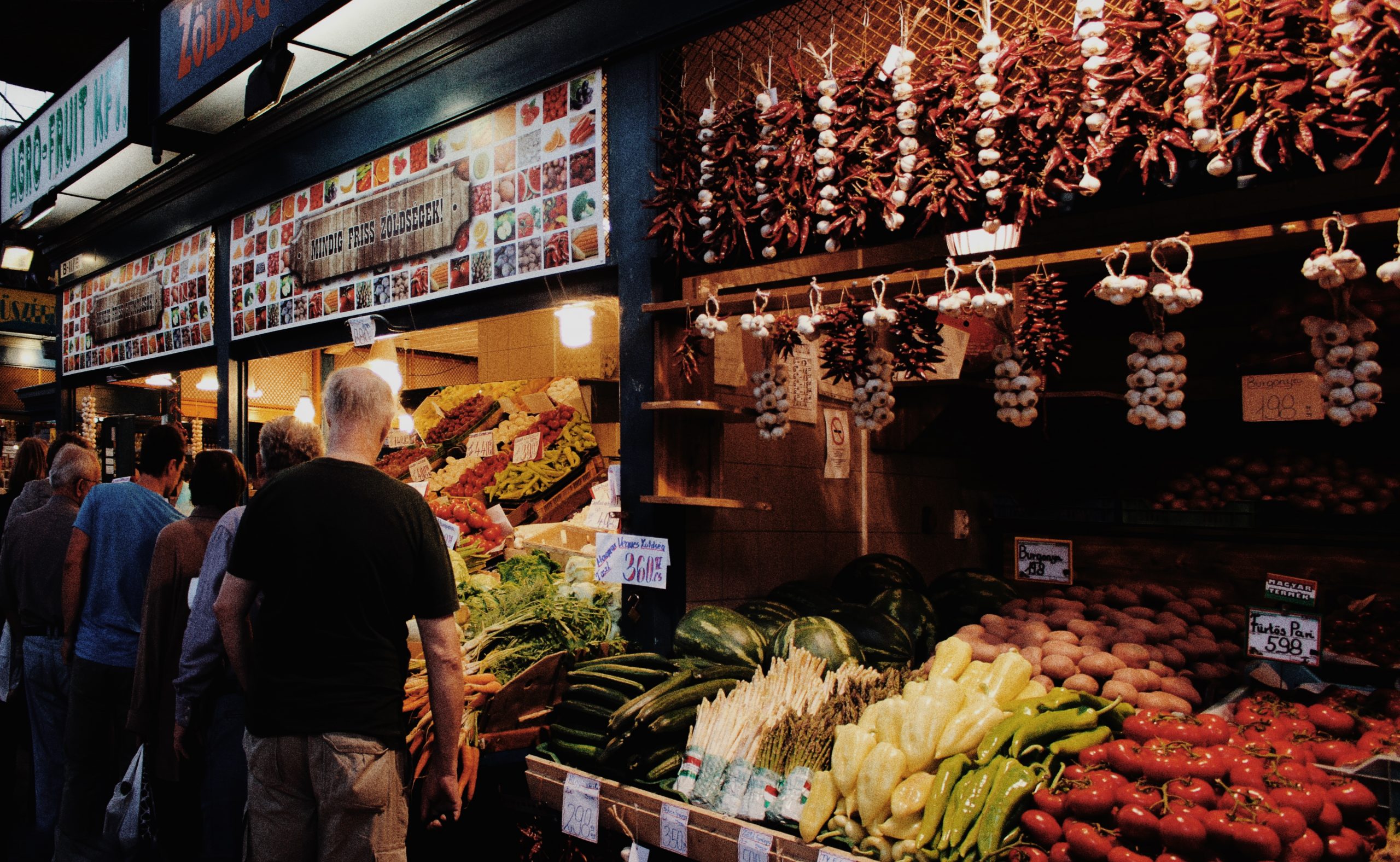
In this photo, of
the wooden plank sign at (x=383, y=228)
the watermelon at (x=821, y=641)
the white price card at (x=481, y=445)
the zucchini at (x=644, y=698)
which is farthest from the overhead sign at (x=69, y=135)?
the watermelon at (x=821, y=641)

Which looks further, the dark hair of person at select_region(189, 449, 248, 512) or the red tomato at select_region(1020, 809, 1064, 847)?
the dark hair of person at select_region(189, 449, 248, 512)

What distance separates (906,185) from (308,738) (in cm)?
252

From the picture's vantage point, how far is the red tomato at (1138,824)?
2148 millimetres

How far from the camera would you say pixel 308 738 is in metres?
2.61

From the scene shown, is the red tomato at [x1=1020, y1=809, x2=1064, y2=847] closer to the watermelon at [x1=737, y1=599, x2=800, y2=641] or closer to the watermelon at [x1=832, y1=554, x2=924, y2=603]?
the watermelon at [x1=737, y1=599, x2=800, y2=641]

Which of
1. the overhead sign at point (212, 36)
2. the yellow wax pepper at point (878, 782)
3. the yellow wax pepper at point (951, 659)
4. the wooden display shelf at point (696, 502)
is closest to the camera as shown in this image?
the yellow wax pepper at point (878, 782)

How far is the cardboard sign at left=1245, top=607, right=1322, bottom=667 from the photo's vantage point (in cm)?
283

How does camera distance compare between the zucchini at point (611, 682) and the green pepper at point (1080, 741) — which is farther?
the zucchini at point (611, 682)

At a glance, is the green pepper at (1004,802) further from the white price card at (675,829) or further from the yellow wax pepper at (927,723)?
the white price card at (675,829)

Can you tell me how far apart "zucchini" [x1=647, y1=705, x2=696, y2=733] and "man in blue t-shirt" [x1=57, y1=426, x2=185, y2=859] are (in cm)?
301

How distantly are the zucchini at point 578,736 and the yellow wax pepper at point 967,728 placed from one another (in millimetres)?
1167

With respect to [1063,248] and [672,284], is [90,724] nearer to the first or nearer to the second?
[672,284]

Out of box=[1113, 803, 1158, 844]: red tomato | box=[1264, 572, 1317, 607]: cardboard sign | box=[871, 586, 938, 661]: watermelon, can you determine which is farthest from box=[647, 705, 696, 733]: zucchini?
box=[1264, 572, 1317, 607]: cardboard sign

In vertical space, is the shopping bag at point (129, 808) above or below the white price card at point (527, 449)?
below
